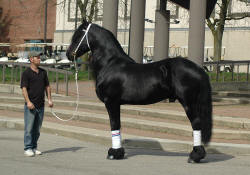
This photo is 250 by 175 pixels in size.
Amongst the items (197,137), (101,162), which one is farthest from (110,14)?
(197,137)

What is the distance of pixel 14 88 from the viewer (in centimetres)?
2447

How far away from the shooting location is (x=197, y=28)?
1717cm

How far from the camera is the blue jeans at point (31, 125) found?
34.4 ft

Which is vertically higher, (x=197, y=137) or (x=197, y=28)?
(x=197, y=28)

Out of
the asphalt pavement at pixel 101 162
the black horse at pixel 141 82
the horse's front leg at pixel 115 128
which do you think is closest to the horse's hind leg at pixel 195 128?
the black horse at pixel 141 82

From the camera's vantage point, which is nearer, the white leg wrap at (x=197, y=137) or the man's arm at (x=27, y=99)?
the white leg wrap at (x=197, y=137)

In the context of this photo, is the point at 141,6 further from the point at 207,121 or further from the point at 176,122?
the point at 207,121

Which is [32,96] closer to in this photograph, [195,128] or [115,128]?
[115,128]

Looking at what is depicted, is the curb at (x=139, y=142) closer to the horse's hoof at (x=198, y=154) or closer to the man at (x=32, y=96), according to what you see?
the horse's hoof at (x=198, y=154)

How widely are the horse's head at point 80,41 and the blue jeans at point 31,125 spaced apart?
1.17 metres

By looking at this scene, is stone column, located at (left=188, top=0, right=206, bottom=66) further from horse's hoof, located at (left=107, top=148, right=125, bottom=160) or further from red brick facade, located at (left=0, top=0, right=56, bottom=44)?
red brick facade, located at (left=0, top=0, right=56, bottom=44)

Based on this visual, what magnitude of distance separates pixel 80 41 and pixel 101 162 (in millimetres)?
2056

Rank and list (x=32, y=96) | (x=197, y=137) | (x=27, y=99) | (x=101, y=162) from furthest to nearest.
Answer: (x=32, y=96), (x=27, y=99), (x=101, y=162), (x=197, y=137)

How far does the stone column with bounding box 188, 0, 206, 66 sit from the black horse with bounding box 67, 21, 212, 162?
24.1 feet
